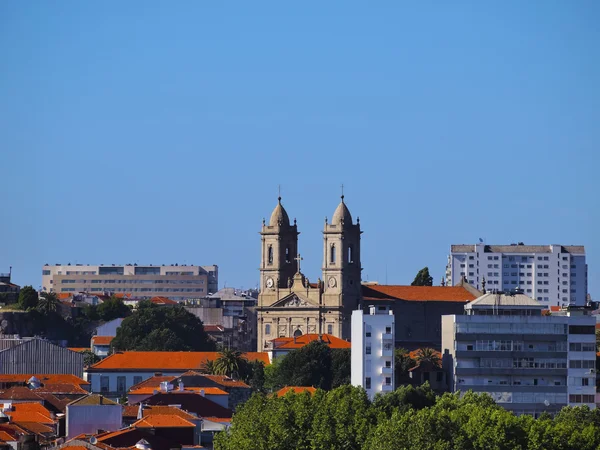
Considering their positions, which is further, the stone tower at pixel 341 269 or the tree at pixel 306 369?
the stone tower at pixel 341 269

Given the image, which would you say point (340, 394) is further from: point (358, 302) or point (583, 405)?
point (358, 302)

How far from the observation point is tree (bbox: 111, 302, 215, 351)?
7131 inches

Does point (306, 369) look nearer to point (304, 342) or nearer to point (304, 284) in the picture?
point (304, 342)

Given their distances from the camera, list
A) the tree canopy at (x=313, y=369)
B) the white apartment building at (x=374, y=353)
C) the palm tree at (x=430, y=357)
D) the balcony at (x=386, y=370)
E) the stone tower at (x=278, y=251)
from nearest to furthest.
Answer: the white apartment building at (x=374, y=353), the balcony at (x=386, y=370), the palm tree at (x=430, y=357), the tree canopy at (x=313, y=369), the stone tower at (x=278, y=251)

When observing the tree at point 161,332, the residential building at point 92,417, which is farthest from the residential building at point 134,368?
the residential building at point 92,417

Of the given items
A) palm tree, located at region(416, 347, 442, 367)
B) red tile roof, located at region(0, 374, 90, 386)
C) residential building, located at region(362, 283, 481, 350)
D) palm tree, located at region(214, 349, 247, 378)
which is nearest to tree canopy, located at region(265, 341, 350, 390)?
palm tree, located at region(214, 349, 247, 378)

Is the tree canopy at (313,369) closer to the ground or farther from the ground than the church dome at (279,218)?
closer to the ground

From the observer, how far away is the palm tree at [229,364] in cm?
14875

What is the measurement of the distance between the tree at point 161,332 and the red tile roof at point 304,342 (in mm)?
11150

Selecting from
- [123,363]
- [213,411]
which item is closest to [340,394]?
[213,411]

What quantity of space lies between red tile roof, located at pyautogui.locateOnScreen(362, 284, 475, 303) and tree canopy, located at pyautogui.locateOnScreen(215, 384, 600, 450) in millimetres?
76495

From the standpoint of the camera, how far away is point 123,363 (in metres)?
156

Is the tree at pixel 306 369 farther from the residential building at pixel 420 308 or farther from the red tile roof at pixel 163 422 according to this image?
the red tile roof at pixel 163 422

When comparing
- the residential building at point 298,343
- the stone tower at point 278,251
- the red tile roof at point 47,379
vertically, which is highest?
the stone tower at point 278,251
